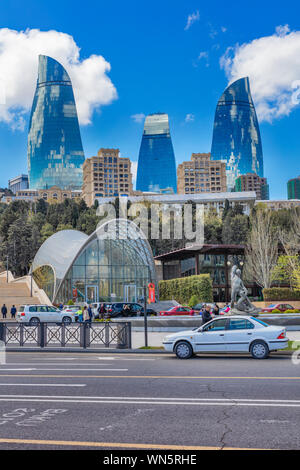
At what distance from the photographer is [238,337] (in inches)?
661

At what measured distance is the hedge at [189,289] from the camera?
52.4 metres

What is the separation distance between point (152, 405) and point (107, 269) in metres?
46.6

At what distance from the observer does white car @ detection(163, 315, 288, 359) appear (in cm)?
1659

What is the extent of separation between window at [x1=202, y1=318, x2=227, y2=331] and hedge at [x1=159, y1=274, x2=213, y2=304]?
115ft

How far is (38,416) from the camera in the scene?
8594 mm

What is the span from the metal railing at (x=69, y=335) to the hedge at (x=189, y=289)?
31.0 metres

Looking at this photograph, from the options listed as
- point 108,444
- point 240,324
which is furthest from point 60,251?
point 108,444

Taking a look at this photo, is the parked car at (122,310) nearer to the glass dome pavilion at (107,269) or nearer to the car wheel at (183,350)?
the glass dome pavilion at (107,269)

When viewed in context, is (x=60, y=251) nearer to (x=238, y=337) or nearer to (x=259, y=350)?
(x=238, y=337)

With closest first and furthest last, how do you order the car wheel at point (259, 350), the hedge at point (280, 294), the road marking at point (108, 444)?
the road marking at point (108, 444) < the car wheel at point (259, 350) < the hedge at point (280, 294)

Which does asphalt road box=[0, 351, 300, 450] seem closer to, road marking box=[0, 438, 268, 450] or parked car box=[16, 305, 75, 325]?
road marking box=[0, 438, 268, 450]

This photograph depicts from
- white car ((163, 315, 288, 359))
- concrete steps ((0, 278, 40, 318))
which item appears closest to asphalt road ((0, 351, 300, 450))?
white car ((163, 315, 288, 359))

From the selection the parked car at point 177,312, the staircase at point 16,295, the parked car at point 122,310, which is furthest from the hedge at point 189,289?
the staircase at point 16,295
